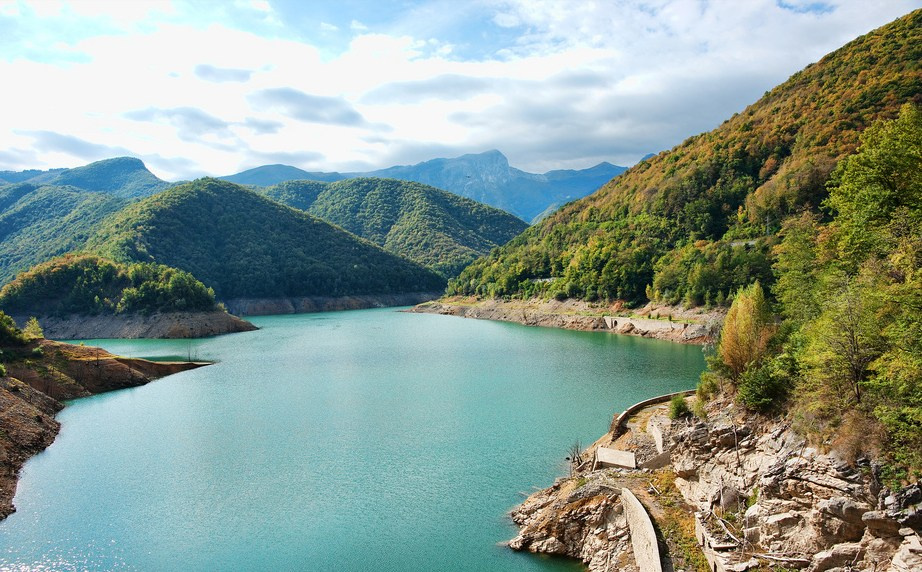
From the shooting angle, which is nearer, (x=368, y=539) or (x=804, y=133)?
(x=368, y=539)

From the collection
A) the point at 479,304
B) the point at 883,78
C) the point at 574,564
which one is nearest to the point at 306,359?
the point at 574,564

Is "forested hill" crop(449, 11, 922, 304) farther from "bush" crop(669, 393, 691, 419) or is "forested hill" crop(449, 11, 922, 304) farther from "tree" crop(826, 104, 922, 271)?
"bush" crop(669, 393, 691, 419)

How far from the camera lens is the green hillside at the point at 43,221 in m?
122

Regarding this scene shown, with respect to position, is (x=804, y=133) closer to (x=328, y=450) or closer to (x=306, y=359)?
(x=306, y=359)

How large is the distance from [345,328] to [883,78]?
79587mm

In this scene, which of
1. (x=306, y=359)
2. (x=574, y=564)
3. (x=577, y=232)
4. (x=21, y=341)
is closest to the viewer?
(x=574, y=564)

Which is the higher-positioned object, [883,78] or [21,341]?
[883,78]

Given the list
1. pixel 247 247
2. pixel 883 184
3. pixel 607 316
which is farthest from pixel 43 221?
pixel 883 184

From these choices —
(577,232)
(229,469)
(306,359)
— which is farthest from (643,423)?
(577,232)

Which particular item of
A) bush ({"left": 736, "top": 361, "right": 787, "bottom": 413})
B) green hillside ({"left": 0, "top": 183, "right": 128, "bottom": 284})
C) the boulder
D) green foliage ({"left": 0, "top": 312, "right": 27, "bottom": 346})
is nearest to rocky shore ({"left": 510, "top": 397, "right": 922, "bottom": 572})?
the boulder

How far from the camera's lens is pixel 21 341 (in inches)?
1719

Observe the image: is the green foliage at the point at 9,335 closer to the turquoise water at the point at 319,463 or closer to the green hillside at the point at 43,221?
the turquoise water at the point at 319,463

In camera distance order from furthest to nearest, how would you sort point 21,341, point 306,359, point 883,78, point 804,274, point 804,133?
point 804,133 → point 883,78 → point 306,359 → point 21,341 → point 804,274

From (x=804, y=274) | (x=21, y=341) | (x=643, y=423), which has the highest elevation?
(x=804, y=274)
